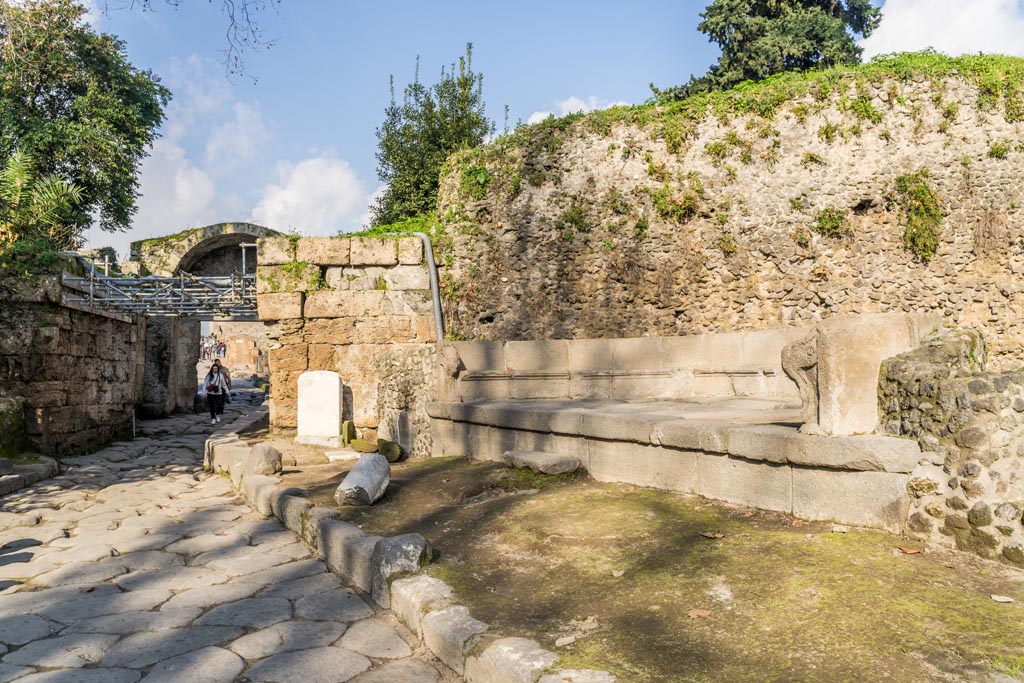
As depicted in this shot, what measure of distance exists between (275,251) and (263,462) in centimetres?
484

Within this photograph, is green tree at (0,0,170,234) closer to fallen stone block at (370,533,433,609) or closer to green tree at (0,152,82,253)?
green tree at (0,152,82,253)

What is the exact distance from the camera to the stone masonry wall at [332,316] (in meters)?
10.7

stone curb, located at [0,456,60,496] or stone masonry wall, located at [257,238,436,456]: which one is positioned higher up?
stone masonry wall, located at [257,238,436,456]

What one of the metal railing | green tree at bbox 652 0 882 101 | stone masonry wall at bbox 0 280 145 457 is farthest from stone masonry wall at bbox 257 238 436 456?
green tree at bbox 652 0 882 101

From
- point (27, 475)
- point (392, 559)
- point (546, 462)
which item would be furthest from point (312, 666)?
point (27, 475)

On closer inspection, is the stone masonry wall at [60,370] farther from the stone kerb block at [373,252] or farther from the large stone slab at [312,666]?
the large stone slab at [312,666]

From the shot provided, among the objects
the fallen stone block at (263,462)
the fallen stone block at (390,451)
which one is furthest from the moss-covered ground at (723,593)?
the fallen stone block at (390,451)

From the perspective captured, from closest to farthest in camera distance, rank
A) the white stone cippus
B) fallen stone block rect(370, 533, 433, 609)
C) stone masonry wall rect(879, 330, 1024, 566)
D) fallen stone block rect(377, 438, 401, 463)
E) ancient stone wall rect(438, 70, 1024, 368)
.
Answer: stone masonry wall rect(879, 330, 1024, 566), fallen stone block rect(370, 533, 433, 609), fallen stone block rect(377, 438, 401, 463), the white stone cippus, ancient stone wall rect(438, 70, 1024, 368)

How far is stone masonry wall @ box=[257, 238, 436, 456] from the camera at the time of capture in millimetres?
10695

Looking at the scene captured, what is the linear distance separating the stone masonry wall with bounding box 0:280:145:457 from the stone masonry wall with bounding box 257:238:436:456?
293cm

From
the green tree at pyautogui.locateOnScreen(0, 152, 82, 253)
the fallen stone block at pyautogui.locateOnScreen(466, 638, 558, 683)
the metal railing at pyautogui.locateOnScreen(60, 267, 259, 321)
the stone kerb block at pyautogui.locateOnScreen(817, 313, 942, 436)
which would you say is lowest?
the fallen stone block at pyautogui.locateOnScreen(466, 638, 558, 683)

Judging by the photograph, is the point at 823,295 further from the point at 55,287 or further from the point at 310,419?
the point at 55,287

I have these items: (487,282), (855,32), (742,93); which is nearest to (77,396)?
(487,282)

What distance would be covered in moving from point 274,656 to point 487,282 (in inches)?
473
